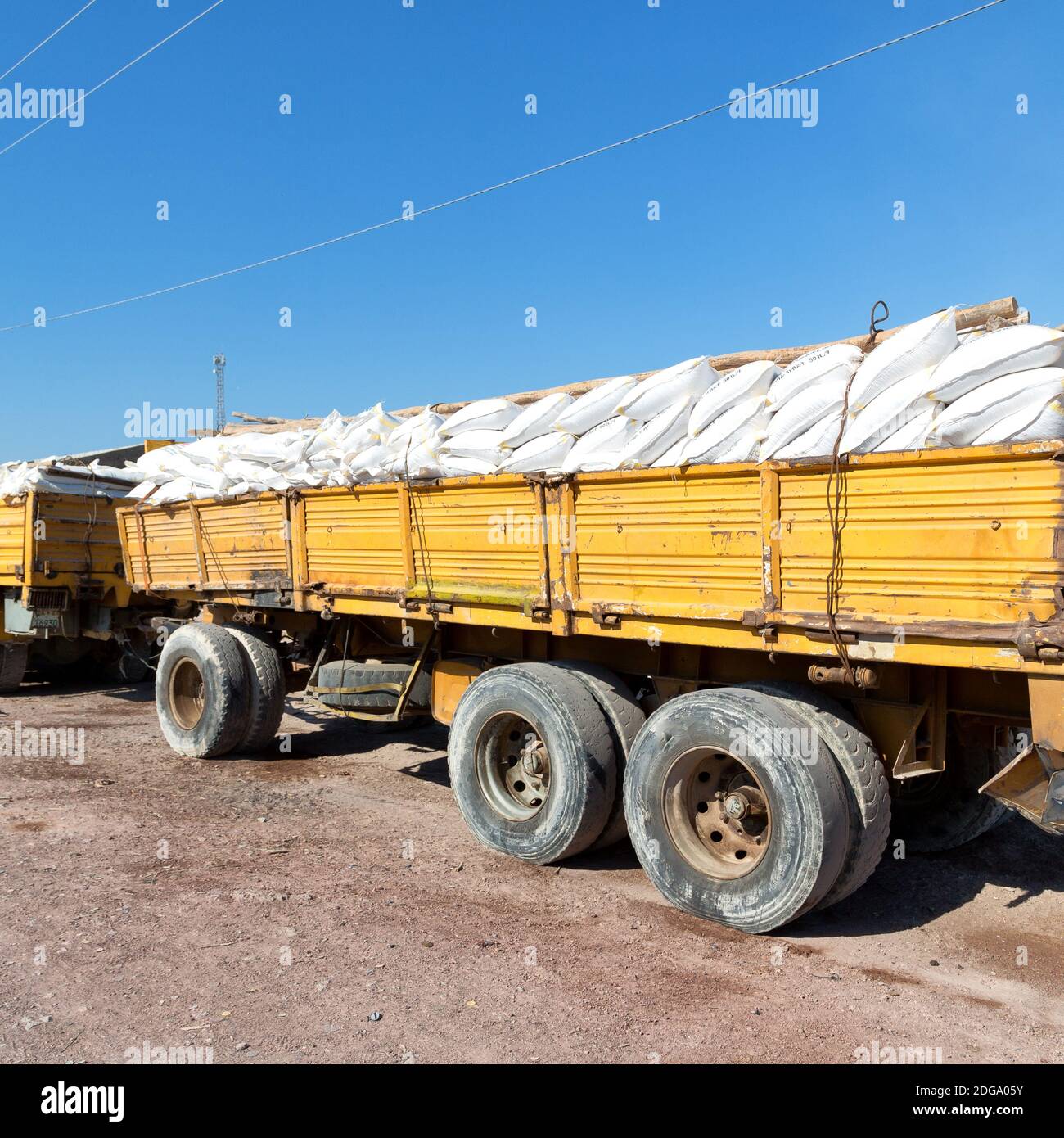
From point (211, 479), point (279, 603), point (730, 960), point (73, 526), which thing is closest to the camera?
point (730, 960)

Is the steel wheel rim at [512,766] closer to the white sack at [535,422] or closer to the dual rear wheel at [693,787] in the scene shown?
the dual rear wheel at [693,787]

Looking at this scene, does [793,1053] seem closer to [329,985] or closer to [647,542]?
[329,985]

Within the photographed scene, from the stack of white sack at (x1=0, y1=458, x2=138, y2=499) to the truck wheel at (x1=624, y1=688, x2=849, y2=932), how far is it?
27.9 ft

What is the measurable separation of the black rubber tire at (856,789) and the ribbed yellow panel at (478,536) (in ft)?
5.66

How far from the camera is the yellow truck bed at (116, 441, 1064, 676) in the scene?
360cm

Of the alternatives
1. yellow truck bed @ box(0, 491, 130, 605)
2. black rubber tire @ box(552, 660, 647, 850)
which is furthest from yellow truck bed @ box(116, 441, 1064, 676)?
yellow truck bed @ box(0, 491, 130, 605)

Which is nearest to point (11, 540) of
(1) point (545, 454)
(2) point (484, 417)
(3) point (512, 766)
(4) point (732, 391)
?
(2) point (484, 417)

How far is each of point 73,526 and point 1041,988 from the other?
10.6 metres

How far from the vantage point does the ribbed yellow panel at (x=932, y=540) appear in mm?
3521

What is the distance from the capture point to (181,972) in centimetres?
396

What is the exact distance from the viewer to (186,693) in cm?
854

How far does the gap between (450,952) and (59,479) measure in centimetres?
920

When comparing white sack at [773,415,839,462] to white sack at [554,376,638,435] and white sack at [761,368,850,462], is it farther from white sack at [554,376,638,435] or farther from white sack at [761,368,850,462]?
Result: white sack at [554,376,638,435]
